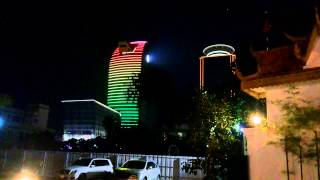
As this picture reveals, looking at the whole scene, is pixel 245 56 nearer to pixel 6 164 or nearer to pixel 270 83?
pixel 270 83

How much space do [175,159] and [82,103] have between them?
5074 inches

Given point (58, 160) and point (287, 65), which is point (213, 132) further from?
point (58, 160)

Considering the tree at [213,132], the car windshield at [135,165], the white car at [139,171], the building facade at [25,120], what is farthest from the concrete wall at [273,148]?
the building facade at [25,120]

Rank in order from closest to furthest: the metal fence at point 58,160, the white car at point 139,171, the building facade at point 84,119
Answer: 1. the white car at point 139,171
2. the metal fence at point 58,160
3. the building facade at point 84,119

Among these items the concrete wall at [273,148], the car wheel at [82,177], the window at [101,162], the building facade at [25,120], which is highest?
the building facade at [25,120]

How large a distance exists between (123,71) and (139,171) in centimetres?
9639

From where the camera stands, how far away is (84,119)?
5753 inches

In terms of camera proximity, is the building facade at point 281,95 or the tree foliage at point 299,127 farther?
the building facade at point 281,95

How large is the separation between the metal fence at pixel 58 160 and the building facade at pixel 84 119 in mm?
111348

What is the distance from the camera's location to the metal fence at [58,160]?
24.6 m

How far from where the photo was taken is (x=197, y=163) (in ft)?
52.7

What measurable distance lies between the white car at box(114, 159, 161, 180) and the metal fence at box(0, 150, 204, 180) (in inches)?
56.8

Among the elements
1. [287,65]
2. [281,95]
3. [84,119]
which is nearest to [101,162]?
[281,95]

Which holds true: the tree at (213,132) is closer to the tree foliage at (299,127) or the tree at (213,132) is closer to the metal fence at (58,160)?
the tree foliage at (299,127)
